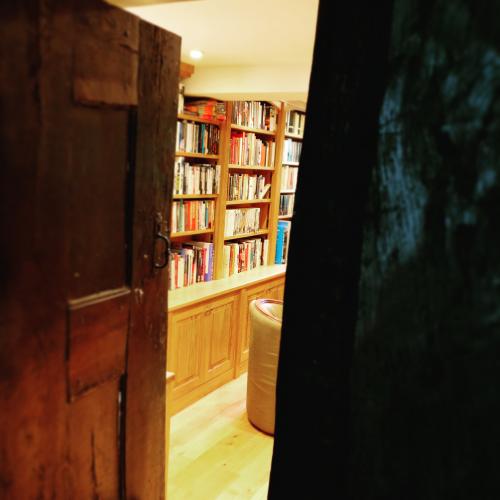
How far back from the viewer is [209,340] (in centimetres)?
364

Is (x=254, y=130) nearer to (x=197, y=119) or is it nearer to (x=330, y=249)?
(x=197, y=119)

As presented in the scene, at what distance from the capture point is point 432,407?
38 centimetres

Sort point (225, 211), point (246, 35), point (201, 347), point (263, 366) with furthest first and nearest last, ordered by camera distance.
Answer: point (225, 211), point (201, 347), point (263, 366), point (246, 35)

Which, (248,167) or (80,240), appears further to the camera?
(248,167)

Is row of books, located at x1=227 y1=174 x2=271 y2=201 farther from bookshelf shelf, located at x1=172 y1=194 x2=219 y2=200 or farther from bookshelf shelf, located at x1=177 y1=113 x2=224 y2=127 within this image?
bookshelf shelf, located at x1=177 y1=113 x2=224 y2=127

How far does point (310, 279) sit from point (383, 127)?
0.50 ft

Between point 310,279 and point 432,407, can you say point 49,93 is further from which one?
point 432,407

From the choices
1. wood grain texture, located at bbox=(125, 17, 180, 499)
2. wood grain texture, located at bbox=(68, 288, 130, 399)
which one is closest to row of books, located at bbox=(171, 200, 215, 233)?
wood grain texture, located at bbox=(125, 17, 180, 499)

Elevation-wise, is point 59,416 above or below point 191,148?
below

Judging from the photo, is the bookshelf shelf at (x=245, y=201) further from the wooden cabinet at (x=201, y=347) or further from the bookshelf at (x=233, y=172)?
the wooden cabinet at (x=201, y=347)

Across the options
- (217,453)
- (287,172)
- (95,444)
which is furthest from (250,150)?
(95,444)

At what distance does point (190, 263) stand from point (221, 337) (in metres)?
0.64

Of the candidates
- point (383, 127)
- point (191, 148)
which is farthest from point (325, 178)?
point (191, 148)

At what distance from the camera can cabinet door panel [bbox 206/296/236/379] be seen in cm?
365
